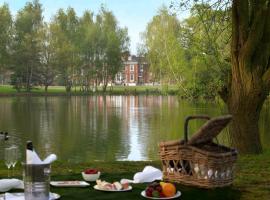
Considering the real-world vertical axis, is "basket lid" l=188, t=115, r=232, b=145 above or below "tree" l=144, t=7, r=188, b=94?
below

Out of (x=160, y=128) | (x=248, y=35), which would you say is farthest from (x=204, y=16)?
(x=160, y=128)

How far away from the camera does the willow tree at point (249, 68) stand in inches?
368

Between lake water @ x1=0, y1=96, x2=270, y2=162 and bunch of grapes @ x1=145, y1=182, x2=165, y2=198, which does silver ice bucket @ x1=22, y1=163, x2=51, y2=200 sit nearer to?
bunch of grapes @ x1=145, y1=182, x2=165, y2=198

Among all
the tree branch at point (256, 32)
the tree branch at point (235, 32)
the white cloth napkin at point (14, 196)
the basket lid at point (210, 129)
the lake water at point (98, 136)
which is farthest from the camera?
the lake water at point (98, 136)

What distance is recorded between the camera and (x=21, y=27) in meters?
70.1

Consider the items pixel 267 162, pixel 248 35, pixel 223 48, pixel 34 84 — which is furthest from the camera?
pixel 34 84

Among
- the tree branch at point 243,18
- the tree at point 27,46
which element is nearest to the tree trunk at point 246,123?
the tree branch at point 243,18

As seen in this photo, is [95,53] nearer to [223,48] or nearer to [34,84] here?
[34,84]

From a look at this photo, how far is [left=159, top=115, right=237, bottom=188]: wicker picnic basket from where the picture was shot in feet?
14.3

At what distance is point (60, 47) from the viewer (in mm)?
72000

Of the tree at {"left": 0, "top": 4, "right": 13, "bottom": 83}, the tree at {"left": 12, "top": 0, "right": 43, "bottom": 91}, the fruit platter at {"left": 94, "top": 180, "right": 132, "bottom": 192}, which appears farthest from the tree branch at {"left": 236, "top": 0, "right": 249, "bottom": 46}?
the tree at {"left": 12, "top": 0, "right": 43, "bottom": 91}

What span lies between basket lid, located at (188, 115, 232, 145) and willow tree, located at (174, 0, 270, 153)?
16.7 feet

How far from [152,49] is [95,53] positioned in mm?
28307

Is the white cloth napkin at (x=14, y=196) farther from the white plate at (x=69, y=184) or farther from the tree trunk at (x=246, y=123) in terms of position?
the tree trunk at (x=246, y=123)
